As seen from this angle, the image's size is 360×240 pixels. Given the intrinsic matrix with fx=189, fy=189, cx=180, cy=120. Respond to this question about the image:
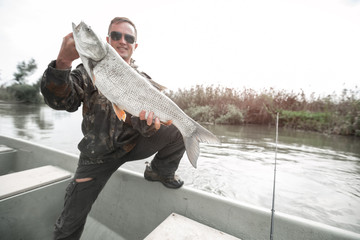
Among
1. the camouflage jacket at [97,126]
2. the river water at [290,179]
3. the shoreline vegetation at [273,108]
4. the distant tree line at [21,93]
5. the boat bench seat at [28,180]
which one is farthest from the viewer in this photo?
the distant tree line at [21,93]

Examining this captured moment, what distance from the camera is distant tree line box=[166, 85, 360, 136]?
432 inches

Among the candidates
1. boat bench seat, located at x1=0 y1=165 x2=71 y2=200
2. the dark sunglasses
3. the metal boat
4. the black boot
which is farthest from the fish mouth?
boat bench seat, located at x1=0 y1=165 x2=71 y2=200

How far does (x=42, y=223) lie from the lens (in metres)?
2.37

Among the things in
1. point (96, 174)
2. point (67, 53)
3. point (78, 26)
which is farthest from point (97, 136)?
point (78, 26)

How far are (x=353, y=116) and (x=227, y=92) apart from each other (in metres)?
8.55

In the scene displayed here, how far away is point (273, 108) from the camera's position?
49.2 feet

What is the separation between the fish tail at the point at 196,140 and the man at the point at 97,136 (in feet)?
1.11

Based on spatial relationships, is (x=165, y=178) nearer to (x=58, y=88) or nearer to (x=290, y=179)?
(x=58, y=88)

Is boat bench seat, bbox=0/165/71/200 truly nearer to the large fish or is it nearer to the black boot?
the black boot

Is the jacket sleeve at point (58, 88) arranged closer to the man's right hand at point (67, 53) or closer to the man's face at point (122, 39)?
the man's right hand at point (67, 53)

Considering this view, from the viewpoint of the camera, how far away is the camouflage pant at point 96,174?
5.80 ft

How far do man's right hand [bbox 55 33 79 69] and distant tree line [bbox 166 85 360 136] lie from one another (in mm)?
11918

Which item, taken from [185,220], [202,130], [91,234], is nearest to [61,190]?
[91,234]

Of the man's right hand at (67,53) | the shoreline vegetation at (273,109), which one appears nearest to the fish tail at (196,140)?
the man's right hand at (67,53)
